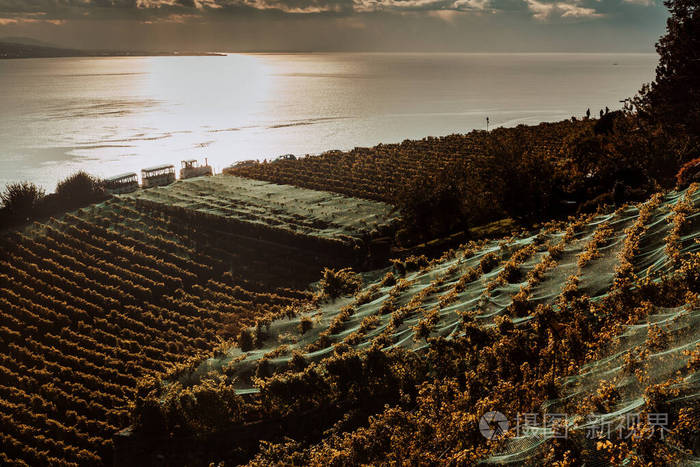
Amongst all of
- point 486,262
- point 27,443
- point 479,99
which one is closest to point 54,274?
point 27,443

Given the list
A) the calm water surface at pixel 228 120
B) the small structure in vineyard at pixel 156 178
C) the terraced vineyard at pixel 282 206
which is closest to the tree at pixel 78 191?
the terraced vineyard at pixel 282 206

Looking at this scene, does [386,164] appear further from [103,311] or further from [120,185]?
[103,311]

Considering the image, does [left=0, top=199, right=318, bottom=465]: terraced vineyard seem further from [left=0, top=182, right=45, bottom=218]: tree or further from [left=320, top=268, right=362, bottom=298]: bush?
[left=0, top=182, right=45, bottom=218]: tree

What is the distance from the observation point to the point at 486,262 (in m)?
21.0

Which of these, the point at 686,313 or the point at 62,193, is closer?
the point at 686,313

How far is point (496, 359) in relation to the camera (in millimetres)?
13586

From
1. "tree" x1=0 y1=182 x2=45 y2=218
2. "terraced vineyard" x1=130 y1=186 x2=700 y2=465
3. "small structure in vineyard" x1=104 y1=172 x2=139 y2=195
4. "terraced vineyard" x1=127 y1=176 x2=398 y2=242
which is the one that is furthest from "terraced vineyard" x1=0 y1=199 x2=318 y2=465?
"small structure in vineyard" x1=104 y1=172 x2=139 y2=195

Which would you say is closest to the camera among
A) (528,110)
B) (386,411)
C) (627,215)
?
(386,411)

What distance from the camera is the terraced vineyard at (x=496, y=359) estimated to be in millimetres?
9266

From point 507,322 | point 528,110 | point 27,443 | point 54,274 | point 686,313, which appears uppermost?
point 528,110

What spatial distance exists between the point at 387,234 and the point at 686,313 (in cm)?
Result: 2661

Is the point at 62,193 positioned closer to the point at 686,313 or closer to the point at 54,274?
the point at 54,274

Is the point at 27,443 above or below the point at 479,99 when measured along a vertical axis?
below

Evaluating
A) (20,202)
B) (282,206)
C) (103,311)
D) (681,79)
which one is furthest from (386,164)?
(103,311)
